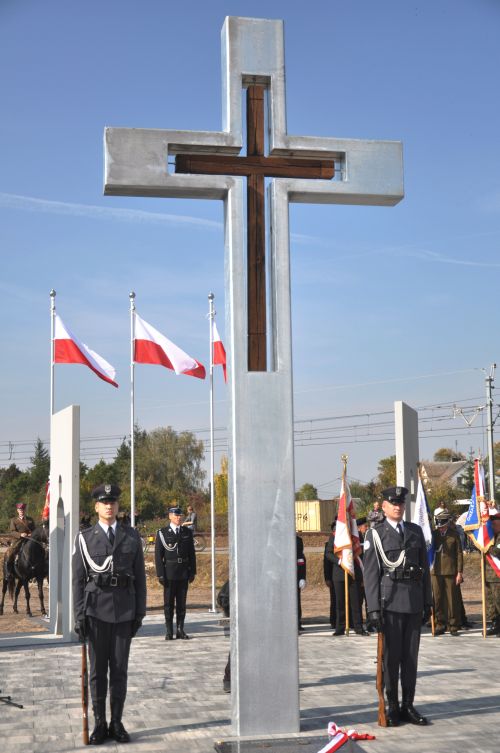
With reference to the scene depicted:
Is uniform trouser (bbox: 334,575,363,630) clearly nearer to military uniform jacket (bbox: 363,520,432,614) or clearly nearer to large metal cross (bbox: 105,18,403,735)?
military uniform jacket (bbox: 363,520,432,614)

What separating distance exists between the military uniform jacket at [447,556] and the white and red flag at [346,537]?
109 cm

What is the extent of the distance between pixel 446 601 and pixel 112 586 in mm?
7499

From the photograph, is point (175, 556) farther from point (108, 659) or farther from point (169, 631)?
point (108, 659)

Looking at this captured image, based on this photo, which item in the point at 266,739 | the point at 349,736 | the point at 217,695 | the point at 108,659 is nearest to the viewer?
the point at 349,736

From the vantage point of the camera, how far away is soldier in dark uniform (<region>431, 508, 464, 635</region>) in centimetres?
1321

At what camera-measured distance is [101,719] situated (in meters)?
6.80

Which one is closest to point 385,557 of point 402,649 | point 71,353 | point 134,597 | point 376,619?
point 376,619

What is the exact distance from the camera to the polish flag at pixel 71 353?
16.7 metres

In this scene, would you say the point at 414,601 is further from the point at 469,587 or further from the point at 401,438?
the point at 469,587

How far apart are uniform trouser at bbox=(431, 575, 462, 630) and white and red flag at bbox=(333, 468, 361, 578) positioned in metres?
1.19

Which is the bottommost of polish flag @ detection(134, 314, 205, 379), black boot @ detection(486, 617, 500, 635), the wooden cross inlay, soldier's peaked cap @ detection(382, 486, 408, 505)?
black boot @ detection(486, 617, 500, 635)

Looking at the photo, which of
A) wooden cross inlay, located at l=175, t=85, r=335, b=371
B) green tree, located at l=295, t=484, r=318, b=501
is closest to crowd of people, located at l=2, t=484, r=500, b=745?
wooden cross inlay, located at l=175, t=85, r=335, b=371

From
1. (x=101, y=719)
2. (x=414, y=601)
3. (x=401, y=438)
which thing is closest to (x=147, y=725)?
(x=101, y=719)

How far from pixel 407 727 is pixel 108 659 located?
89.9 inches
